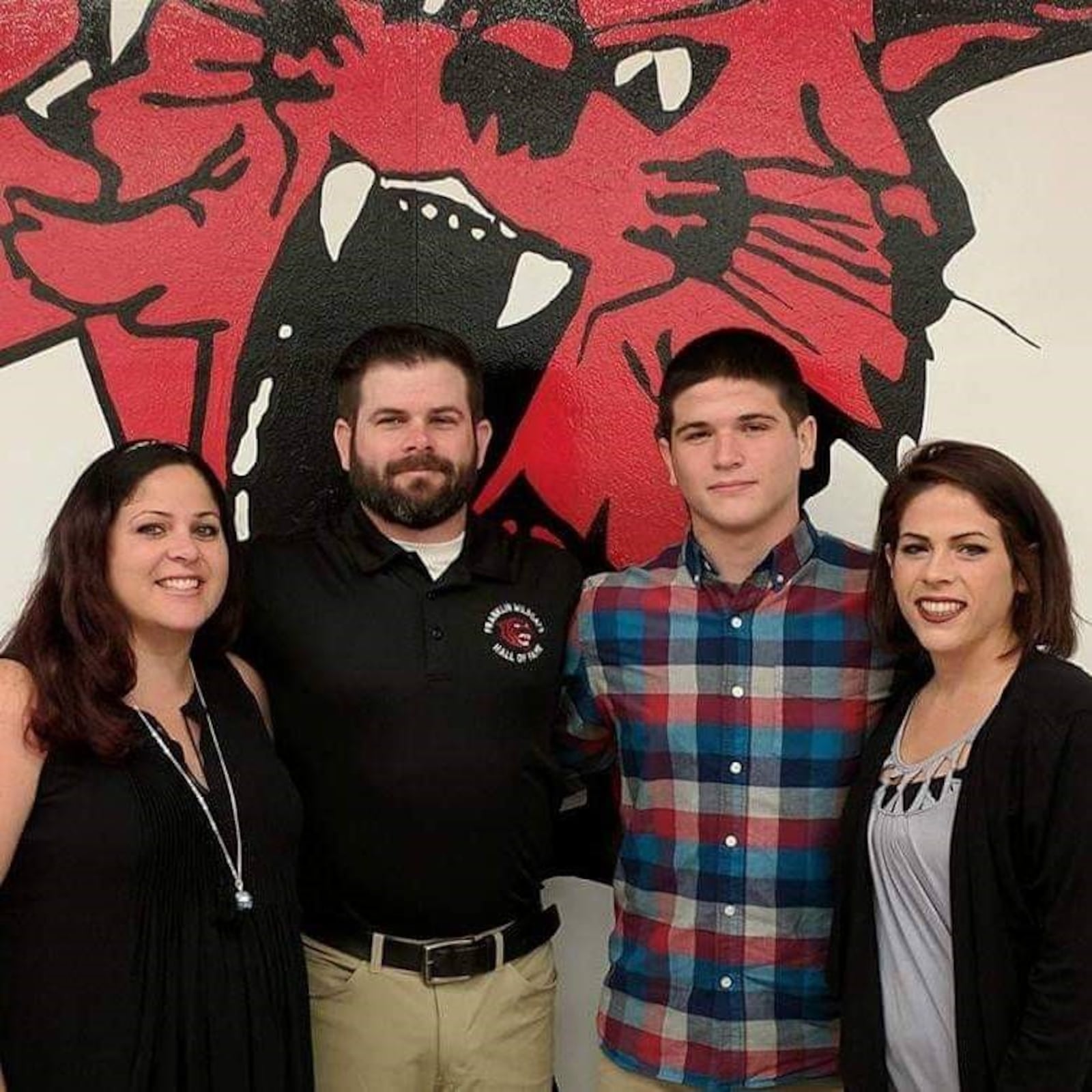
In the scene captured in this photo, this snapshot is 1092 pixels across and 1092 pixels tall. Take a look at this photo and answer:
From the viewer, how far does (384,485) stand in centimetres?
195

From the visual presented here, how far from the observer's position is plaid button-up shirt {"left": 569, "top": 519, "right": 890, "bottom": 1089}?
1699mm

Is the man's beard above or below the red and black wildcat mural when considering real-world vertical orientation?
below

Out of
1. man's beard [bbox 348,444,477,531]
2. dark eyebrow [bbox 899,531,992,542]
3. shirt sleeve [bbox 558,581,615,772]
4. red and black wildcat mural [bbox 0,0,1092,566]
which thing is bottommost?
shirt sleeve [bbox 558,581,615,772]

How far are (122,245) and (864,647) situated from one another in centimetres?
158

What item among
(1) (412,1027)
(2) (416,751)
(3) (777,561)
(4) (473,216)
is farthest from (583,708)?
(4) (473,216)

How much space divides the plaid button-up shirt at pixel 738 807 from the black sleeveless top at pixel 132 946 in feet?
1.89

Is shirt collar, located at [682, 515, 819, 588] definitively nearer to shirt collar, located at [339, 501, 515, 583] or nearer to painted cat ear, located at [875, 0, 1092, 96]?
shirt collar, located at [339, 501, 515, 583]

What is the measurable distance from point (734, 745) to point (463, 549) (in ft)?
1.90

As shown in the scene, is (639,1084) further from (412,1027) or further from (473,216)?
(473,216)

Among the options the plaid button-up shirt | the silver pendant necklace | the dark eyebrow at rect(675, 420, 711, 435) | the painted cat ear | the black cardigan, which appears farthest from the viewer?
the painted cat ear

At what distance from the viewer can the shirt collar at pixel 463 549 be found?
193 centimetres

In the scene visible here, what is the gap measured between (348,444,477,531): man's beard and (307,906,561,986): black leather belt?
677 millimetres

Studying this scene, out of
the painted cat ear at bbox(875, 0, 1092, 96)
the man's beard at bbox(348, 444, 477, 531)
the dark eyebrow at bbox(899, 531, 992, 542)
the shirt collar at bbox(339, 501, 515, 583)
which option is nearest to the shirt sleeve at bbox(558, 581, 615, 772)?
A: the shirt collar at bbox(339, 501, 515, 583)

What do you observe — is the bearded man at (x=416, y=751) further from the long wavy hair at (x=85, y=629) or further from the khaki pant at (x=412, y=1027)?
the long wavy hair at (x=85, y=629)
